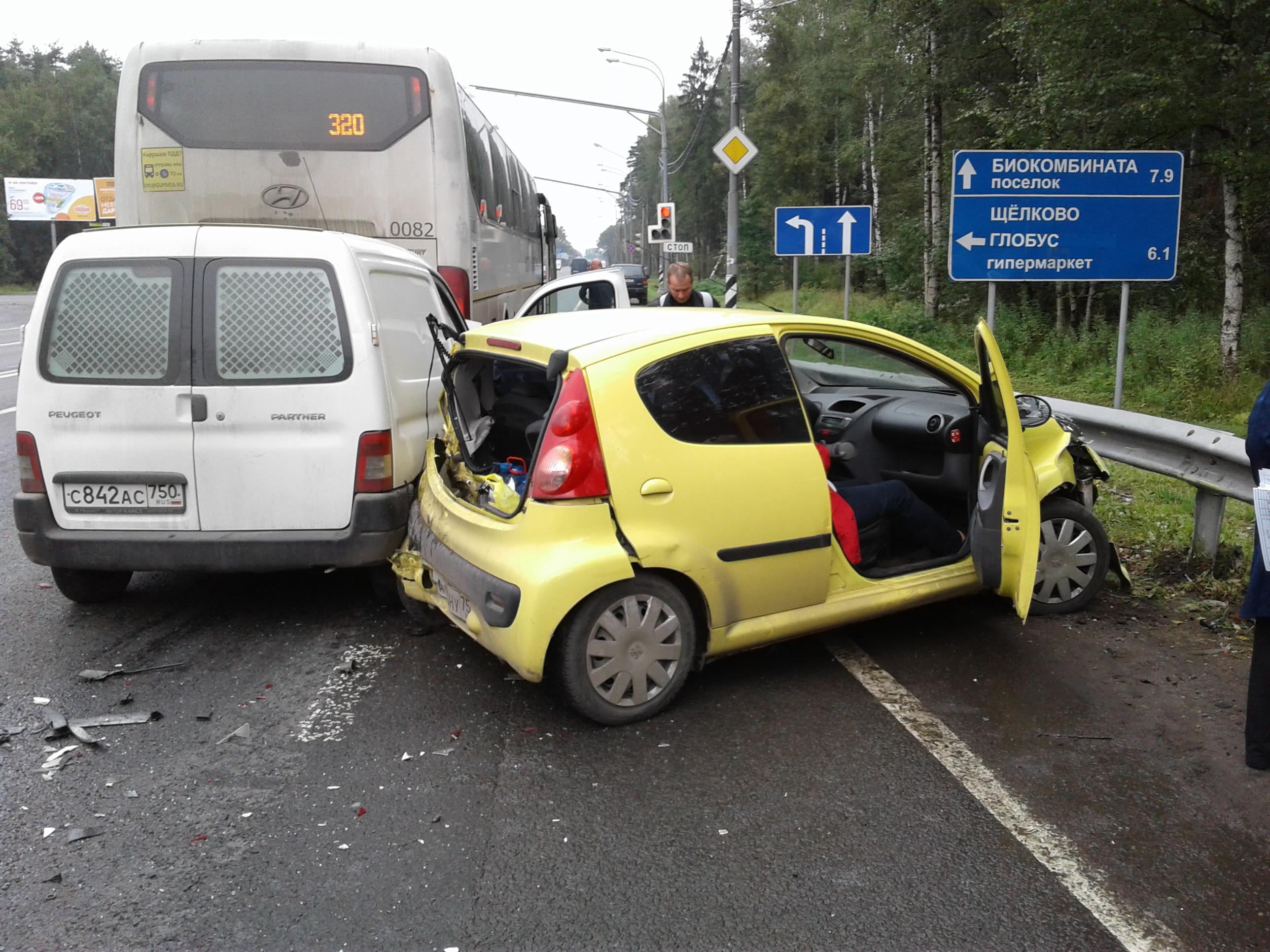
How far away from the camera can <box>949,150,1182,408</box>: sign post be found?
28.9 ft

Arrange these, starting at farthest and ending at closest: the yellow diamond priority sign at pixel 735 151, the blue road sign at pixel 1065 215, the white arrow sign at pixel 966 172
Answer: the yellow diamond priority sign at pixel 735 151 → the white arrow sign at pixel 966 172 → the blue road sign at pixel 1065 215

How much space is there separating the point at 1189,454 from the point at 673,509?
3383mm

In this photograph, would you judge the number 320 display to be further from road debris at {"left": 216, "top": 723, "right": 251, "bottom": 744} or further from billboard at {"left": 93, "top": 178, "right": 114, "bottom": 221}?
billboard at {"left": 93, "top": 178, "right": 114, "bottom": 221}

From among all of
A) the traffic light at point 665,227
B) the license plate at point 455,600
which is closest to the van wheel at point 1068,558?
the license plate at point 455,600

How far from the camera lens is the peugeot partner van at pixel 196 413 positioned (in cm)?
511

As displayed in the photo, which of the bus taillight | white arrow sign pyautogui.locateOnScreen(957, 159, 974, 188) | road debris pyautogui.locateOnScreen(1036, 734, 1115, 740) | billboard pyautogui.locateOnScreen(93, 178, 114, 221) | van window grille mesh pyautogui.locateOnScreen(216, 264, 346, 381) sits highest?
billboard pyautogui.locateOnScreen(93, 178, 114, 221)

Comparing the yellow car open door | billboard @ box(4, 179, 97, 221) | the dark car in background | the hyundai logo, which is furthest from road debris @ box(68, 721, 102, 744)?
billboard @ box(4, 179, 97, 221)

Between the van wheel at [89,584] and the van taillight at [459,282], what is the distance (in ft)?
15.8

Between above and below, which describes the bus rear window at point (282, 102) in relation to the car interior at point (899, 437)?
above

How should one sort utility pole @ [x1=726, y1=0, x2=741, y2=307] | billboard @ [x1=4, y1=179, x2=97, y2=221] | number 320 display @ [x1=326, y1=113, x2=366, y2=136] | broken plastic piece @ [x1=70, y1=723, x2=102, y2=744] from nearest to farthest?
1. broken plastic piece @ [x1=70, y1=723, x2=102, y2=744]
2. number 320 display @ [x1=326, y1=113, x2=366, y2=136]
3. utility pole @ [x1=726, y1=0, x2=741, y2=307]
4. billboard @ [x1=4, y1=179, x2=97, y2=221]

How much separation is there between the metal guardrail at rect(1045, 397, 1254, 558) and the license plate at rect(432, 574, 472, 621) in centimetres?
379

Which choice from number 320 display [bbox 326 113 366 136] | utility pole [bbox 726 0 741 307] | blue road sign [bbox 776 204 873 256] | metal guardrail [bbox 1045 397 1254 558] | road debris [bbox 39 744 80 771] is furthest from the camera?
utility pole [bbox 726 0 741 307]

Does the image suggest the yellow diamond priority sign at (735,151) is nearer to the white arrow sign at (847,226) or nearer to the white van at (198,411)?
the white arrow sign at (847,226)

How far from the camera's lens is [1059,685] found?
4.69 metres
